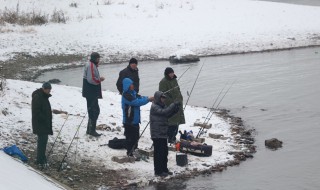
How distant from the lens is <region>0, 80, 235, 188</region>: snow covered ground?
425 inches

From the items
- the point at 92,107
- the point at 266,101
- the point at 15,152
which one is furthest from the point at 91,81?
the point at 266,101

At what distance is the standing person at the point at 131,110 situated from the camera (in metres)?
10.8

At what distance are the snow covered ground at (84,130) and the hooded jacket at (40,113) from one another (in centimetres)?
104

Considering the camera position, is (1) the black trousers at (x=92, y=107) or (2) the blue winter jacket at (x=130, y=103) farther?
(1) the black trousers at (x=92, y=107)

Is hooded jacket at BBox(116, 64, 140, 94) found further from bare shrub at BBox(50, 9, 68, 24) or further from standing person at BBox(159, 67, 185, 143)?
bare shrub at BBox(50, 9, 68, 24)

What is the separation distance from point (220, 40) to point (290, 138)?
71.0ft

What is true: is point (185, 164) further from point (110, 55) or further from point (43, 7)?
point (43, 7)

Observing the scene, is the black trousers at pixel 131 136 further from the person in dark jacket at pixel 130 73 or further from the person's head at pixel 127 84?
the person in dark jacket at pixel 130 73

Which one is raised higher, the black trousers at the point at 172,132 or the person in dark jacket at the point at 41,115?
the person in dark jacket at the point at 41,115

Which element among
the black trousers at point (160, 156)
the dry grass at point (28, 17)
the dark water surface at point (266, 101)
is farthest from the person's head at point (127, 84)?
the dry grass at point (28, 17)

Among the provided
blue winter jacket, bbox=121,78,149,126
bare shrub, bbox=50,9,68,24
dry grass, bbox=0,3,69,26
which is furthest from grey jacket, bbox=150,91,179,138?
bare shrub, bbox=50,9,68,24

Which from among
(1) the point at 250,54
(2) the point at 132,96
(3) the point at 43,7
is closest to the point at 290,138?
(2) the point at 132,96

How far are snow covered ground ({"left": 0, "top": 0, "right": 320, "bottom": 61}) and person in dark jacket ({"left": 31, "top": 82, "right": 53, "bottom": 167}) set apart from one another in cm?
1862

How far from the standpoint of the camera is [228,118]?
51.8 feet
